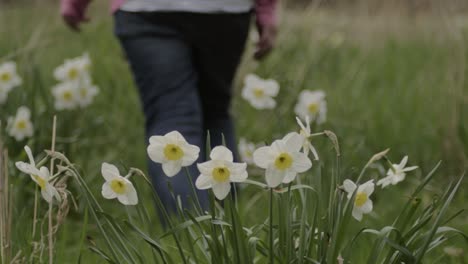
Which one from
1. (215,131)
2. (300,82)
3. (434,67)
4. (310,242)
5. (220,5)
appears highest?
(220,5)

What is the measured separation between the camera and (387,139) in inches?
149

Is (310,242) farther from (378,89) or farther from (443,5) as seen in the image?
(378,89)

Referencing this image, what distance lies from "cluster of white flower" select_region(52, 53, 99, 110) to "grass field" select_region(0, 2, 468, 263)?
1.9 inches

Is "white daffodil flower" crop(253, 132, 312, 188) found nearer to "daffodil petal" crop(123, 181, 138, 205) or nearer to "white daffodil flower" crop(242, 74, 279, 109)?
"daffodil petal" crop(123, 181, 138, 205)

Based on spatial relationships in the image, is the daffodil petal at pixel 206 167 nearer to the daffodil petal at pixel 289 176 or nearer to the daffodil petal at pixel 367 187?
the daffodil petal at pixel 289 176

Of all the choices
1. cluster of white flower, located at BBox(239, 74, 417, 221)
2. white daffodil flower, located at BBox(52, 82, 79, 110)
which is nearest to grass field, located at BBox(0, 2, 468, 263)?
white daffodil flower, located at BBox(52, 82, 79, 110)

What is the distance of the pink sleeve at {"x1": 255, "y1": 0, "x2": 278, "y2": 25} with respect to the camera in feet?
8.73

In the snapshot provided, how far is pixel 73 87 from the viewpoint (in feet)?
10.2

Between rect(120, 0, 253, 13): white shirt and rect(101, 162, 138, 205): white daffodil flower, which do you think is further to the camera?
rect(120, 0, 253, 13): white shirt

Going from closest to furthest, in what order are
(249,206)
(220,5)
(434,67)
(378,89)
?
(220,5) → (249,206) → (378,89) → (434,67)

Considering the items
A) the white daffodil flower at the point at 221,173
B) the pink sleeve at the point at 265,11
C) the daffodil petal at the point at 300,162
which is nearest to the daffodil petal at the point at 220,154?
the white daffodil flower at the point at 221,173

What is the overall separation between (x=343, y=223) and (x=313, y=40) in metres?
3.60

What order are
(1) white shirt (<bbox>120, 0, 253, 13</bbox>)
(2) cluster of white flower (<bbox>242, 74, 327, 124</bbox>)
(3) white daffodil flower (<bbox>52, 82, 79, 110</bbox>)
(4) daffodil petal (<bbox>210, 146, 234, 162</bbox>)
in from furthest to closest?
(3) white daffodil flower (<bbox>52, 82, 79, 110</bbox>), (2) cluster of white flower (<bbox>242, 74, 327, 124</bbox>), (1) white shirt (<bbox>120, 0, 253, 13</bbox>), (4) daffodil petal (<bbox>210, 146, 234, 162</bbox>)

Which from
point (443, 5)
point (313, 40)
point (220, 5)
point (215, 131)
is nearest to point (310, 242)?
point (220, 5)
